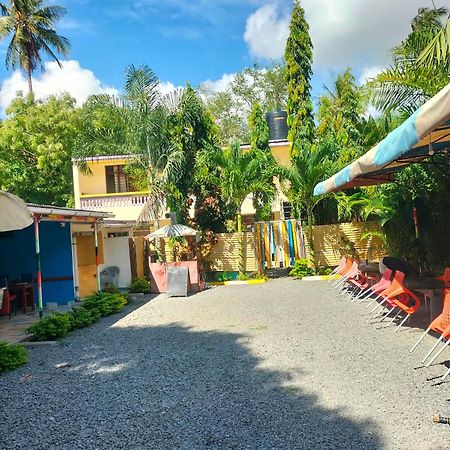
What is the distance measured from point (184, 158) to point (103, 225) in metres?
3.85

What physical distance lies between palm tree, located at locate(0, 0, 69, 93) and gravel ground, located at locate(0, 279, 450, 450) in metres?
27.0

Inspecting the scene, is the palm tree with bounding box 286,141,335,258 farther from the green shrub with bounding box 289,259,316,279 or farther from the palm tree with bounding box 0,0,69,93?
the palm tree with bounding box 0,0,69,93

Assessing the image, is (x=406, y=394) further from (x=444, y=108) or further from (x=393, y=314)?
(x=393, y=314)

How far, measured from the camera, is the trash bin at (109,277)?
1448 centimetres

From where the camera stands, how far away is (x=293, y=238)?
16.5 meters

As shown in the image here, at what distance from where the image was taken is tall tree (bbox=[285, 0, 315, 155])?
18922mm

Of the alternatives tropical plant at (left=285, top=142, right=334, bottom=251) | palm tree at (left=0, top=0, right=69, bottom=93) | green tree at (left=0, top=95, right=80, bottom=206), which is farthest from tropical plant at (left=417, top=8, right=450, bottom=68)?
palm tree at (left=0, top=0, right=69, bottom=93)

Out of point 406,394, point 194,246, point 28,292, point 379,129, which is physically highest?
point 379,129

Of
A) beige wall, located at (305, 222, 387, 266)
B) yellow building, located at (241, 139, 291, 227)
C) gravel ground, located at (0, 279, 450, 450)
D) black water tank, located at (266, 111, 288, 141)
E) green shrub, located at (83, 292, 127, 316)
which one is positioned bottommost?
gravel ground, located at (0, 279, 450, 450)

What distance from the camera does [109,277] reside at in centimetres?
1470

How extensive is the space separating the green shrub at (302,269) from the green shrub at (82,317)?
25.4ft

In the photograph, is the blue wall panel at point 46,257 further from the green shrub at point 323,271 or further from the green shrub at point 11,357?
the green shrub at point 323,271

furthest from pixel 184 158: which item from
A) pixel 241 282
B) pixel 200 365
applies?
pixel 200 365

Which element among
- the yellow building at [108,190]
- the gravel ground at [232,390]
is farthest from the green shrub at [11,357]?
the yellow building at [108,190]
